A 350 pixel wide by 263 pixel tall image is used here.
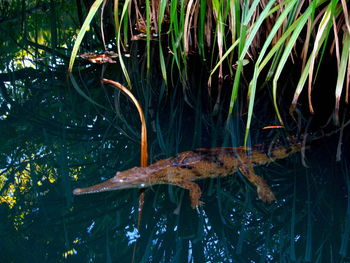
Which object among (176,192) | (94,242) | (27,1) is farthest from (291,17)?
(27,1)

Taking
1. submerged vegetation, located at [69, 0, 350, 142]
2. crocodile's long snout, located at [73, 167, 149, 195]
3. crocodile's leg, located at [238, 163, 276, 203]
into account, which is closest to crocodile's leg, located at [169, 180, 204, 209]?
crocodile's long snout, located at [73, 167, 149, 195]

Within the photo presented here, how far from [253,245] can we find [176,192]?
705mm

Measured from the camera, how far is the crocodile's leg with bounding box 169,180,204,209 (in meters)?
2.75

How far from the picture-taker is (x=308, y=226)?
101 inches

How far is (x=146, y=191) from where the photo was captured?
297cm

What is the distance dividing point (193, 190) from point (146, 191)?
312 millimetres

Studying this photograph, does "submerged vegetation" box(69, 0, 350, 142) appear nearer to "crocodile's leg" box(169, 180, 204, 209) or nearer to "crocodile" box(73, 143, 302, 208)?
"crocodile" box(73, 143, 302, 208)

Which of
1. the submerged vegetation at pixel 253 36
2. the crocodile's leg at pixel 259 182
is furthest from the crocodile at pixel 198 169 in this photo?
the submerged vegetation at pixel 253 36

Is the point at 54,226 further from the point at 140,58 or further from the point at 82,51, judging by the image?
the point at 82,51

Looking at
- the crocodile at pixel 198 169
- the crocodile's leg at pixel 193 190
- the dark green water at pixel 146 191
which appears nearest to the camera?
the dark green water at pixel 146 191

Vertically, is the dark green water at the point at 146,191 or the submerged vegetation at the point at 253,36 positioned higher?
the submerged vegetation at the point at 253,36

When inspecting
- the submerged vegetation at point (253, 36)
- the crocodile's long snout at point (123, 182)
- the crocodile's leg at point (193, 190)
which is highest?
the submerged vegetation at point (253, 36)

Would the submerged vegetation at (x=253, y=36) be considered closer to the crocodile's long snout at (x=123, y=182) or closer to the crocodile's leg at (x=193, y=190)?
the crocodile's leg at (x=193, y=190)

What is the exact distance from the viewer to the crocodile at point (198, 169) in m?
2.88
